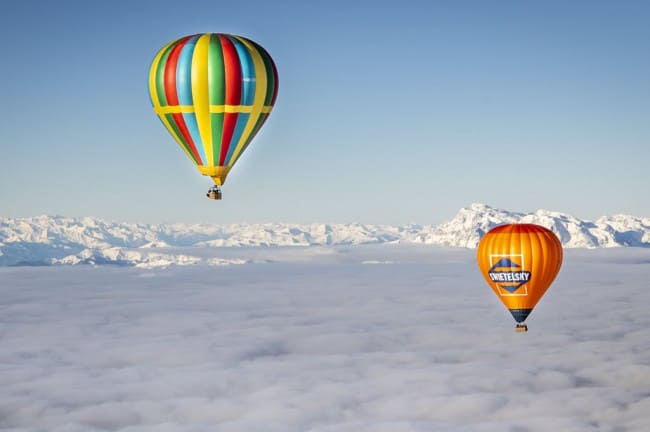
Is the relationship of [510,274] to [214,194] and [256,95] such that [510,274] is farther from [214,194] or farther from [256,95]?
[214,194]

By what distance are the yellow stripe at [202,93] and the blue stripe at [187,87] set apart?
0.89ft

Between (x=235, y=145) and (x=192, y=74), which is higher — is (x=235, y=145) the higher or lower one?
the lower one

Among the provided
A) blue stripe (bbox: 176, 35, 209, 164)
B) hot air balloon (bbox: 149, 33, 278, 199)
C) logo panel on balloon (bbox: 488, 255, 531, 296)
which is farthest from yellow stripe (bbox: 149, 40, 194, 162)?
logo panel on balloon (bbox: 488, 255, 531, 296)

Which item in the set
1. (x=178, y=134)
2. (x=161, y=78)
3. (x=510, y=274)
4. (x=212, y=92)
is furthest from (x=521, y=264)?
(x=161, y=78)

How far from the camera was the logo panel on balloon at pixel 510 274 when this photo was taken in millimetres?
92938

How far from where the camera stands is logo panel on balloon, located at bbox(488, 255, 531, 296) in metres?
92.9

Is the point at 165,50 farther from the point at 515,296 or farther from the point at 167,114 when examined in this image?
the point at 515,296

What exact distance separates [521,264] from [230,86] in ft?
128

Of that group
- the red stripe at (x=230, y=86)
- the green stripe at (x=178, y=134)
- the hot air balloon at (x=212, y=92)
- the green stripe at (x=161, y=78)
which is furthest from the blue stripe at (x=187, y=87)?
the red stripe at (x=230, y=86)

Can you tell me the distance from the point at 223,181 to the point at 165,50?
1254 cm

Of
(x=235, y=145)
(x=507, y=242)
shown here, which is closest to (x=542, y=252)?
(x=507, y=242)

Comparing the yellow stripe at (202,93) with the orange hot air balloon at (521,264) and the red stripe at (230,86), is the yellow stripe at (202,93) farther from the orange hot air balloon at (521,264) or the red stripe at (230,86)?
the orange hot air balloon at (521,264)

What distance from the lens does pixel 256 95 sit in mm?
72125

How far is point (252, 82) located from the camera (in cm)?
7156
